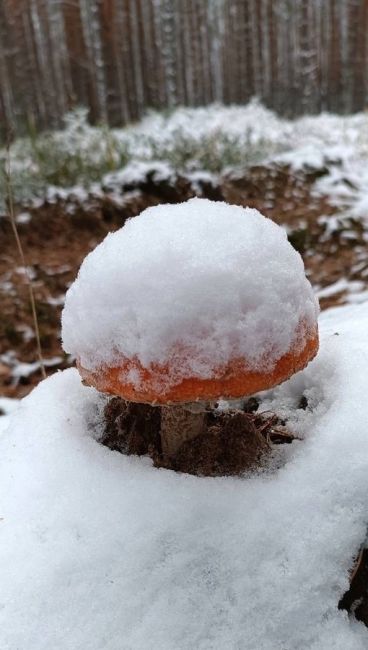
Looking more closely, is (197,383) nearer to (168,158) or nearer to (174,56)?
(168,158)

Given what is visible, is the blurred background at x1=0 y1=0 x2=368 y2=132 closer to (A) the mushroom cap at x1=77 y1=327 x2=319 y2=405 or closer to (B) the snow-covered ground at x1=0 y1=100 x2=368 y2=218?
(B) the snow-covered ground at x1=0 y1=100 x2=368 y2=218

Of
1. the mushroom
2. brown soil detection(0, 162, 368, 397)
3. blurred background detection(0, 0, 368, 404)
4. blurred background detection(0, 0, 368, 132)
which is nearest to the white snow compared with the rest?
the mushroom

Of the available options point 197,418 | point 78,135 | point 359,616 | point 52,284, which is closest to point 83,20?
point 78,135

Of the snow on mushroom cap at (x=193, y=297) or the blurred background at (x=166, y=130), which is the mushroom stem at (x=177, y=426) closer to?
the snow on mushroom cap at (x=193, y=297)

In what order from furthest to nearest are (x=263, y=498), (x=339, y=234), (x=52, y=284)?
(x=339, y=234)
(x=52, y=284)
(x=263, y=498)

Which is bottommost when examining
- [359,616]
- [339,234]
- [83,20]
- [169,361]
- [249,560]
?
[339,234]

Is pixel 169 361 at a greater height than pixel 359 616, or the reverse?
pixel 169 361

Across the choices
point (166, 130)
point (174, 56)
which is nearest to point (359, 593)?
point (166, 130)

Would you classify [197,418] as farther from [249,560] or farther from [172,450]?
[249,560]
